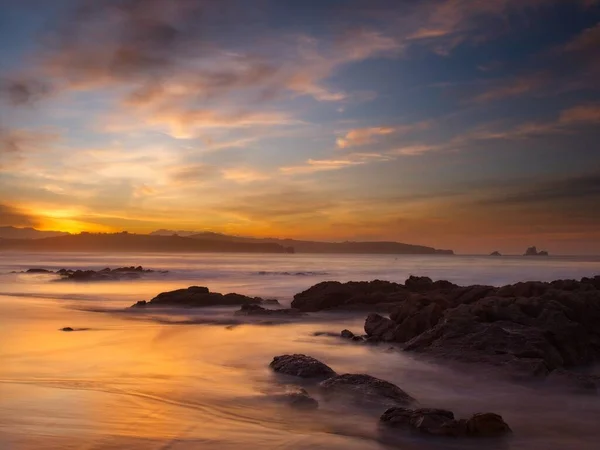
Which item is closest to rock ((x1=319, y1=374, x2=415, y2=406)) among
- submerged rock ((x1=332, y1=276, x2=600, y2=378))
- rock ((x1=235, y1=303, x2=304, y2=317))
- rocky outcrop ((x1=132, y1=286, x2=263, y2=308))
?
submerged rock ((x1=332, y1=276, x2=600, y2=378))

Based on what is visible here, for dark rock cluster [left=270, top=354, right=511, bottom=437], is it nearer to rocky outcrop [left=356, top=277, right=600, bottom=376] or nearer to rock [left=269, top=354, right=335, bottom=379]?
rock [left=269, top=354, right=335, bottom=379]

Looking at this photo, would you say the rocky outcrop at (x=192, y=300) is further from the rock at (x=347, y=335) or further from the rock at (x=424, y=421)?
the rock at (x=424, y=421)

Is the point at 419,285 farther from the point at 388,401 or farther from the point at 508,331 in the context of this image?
the point at 388,401

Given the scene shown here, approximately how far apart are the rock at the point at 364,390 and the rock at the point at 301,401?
411 millimetres

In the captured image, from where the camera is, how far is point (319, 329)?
17.6 m

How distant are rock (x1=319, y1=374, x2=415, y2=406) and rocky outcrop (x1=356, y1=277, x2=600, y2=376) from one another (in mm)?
3278

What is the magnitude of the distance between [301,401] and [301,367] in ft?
6.20

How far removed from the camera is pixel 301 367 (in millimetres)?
10008

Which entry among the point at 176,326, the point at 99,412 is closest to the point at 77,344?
the point at 176,326

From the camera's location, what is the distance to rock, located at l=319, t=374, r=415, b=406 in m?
8.30

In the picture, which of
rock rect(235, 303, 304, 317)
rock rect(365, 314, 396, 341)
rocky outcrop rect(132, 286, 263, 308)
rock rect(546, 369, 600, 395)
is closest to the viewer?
rock rect(546, 369, 600, 395)

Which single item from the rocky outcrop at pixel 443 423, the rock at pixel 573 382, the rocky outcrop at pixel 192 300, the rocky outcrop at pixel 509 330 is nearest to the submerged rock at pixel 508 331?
the rocky outcrop at pixel 509 330

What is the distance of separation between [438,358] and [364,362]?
1.64 m

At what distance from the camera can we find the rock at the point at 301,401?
26.0ft
